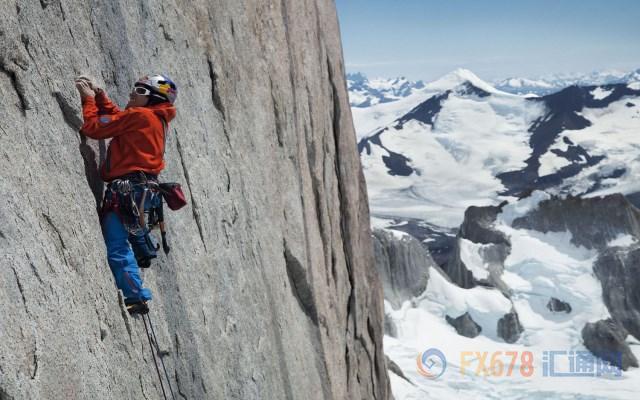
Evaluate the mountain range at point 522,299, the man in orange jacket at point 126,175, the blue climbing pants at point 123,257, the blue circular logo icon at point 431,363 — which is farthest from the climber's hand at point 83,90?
the blue circular logo icon at point 431,363

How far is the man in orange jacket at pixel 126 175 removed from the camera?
548cm

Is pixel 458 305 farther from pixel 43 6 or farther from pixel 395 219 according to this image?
pixel 395 219

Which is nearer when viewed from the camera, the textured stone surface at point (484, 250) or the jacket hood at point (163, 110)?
the jacket hood at point (163, 110)

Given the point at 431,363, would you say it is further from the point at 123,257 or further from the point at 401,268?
the point at 123,257

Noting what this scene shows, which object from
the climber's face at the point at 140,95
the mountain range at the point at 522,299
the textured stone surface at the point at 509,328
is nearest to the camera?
the climber's face at the point at 140,95

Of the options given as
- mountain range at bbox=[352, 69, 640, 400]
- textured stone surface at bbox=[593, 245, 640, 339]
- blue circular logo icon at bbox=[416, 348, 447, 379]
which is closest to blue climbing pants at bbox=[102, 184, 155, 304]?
mountain range at bbox=[352, 69, 640, 400]

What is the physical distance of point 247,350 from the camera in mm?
8359

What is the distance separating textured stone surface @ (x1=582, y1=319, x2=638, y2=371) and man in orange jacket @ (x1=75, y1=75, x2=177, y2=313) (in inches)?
2218

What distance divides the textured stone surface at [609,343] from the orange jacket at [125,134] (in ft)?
185

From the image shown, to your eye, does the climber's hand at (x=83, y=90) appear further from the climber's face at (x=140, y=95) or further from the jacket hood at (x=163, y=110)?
the jacket hood at (x=163, y=110)

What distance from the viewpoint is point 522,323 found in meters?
60.9

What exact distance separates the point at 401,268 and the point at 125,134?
6009 centimetres

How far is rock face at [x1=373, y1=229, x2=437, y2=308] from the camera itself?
206 ft

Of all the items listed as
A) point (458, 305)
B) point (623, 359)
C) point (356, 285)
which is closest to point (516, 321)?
point (458, 305)
